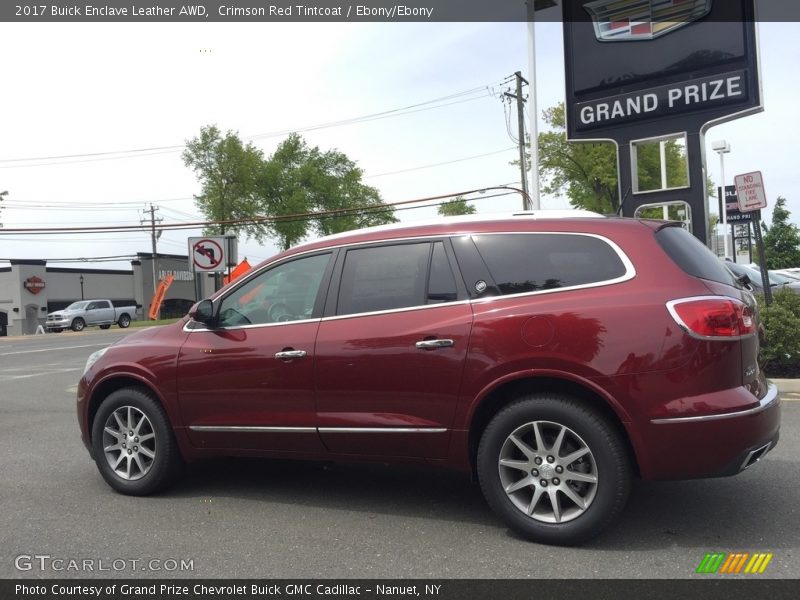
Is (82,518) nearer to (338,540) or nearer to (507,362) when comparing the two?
(338,540)

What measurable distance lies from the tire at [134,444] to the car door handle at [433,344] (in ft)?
6.77

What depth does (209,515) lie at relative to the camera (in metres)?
4.28

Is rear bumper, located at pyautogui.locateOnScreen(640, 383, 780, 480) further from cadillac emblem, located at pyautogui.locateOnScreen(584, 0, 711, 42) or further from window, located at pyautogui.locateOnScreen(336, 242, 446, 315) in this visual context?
cadillac emblem, located at pyautogui.locateOnScreen(584, 0, 711, 42)

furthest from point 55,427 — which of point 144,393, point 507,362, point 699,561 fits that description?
point 699,561

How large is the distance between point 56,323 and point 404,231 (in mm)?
38606

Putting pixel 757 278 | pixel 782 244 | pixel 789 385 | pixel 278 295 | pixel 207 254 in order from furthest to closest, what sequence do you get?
pixel 782 244 → pixel 757 278 → pixel 207 254 → pixel 789 385 → pixel 278 295

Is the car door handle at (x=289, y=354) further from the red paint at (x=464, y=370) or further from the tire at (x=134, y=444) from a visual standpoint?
the tire at (x=134, y=444)

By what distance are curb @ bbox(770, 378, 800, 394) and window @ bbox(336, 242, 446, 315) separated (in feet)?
19.7

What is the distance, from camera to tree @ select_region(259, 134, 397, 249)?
58500 millimetres

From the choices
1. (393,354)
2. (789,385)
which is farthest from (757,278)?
(393,354)

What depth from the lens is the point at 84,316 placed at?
38.1m

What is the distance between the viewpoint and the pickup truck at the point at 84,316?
37500mm

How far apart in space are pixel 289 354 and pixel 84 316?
38.2 m

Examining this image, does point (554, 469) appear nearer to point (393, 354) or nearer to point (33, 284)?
point (393, 354)
